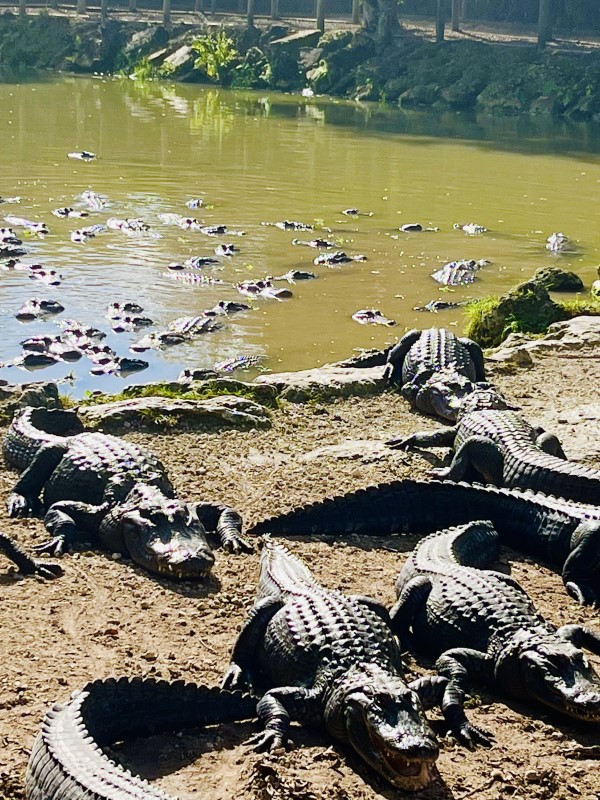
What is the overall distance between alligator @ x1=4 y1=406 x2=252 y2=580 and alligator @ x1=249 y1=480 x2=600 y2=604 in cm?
42

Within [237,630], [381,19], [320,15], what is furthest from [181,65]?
[237,630]

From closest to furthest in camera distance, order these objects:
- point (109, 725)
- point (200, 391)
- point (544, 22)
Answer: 1. point (109, 725)
2. point (200, 391)
3. point (544, 22)

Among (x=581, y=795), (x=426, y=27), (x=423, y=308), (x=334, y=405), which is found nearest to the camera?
(x=581, y=795)

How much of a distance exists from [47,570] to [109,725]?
1.61 metres

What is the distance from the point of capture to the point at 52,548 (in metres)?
5.89

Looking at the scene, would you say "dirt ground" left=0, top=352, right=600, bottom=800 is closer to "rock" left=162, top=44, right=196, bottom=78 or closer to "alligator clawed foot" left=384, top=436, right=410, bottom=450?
"alligator clawed foot" left=384, top=436, right=410, bottom=450

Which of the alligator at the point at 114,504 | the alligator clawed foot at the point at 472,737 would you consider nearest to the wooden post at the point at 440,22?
the alligator at the point at 114,504

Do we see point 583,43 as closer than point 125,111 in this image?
→ No

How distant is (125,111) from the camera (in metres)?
29.9

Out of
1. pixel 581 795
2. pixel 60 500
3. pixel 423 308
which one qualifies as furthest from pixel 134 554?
pixel 423 308

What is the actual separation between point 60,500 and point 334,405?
8.79ft

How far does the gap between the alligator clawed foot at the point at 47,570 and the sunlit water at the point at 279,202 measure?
172 inches

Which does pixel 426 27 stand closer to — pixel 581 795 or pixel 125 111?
pixel 125 111

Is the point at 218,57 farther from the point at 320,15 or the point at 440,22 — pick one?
the point at 440,22
